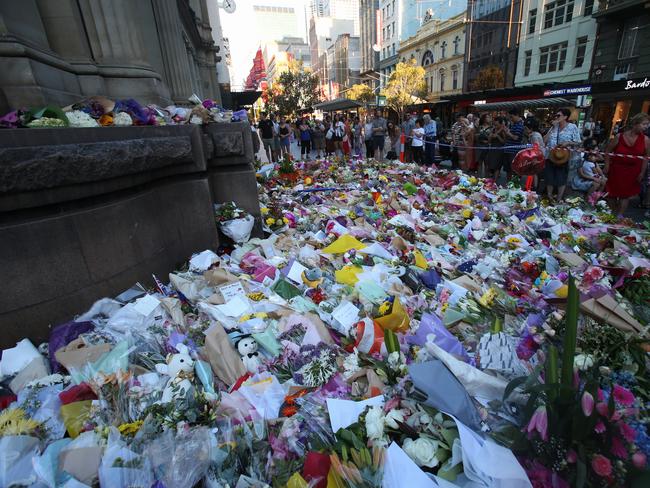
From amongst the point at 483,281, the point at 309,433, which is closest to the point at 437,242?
the point at 483,281

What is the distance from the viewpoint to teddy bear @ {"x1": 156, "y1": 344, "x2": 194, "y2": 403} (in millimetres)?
1946

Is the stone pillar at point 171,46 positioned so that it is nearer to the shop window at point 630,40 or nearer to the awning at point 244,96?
the awning at point 244,96

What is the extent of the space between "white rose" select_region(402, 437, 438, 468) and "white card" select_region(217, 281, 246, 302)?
1775 millimetres

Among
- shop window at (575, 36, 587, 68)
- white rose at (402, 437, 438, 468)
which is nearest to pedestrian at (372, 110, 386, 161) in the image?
white rose at (402, 437, 438, 468)

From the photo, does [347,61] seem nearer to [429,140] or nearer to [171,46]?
[429,140]

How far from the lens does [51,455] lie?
5.22 feet

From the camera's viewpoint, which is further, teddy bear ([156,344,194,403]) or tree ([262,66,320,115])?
tree ([262,66,320,115])

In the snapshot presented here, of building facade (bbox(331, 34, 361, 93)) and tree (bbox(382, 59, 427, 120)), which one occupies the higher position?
building facade (bbox(331, 34, 361, 93))

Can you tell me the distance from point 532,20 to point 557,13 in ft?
7.64

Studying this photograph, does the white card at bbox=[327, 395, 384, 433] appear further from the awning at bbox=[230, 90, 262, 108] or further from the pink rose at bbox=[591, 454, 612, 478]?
the awning at bbox=[230, 90, 262, 108]

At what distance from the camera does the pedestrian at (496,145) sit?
26.6 ft

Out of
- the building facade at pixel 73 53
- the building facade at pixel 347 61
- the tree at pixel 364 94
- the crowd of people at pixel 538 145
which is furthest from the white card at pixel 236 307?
the building facade at pixel 347 61

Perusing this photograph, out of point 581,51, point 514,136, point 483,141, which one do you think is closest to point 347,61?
point 581,51

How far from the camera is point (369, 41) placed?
6059 cm
